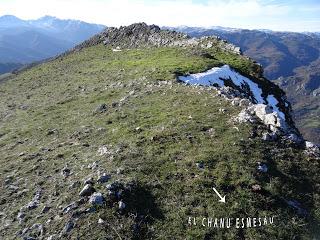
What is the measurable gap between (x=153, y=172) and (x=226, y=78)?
22238 mm

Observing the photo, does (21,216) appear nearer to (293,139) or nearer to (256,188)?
(256,188)

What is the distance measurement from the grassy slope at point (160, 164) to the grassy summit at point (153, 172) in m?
0.05

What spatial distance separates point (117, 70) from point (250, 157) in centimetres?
3230

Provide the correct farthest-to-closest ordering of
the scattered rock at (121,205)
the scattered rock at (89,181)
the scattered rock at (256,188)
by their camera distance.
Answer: the scattered rock at (89,181), the scattered rock at (256,188), the scattered rock at (121,205)

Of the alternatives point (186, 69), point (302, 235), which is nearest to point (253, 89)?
point (186, 69)

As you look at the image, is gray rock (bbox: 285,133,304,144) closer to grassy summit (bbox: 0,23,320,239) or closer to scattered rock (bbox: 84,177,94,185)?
grassy summit (bbox: 0,23,320,239)

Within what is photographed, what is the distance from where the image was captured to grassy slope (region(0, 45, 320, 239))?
15562 mm

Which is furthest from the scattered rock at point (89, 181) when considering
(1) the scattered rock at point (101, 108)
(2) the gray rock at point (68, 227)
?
(1) the scattered rock at point (101, 108)

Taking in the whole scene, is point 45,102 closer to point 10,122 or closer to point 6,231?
point 10,122

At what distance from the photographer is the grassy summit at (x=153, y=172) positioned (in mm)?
15430

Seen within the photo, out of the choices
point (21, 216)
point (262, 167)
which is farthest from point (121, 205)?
point (262, 167)

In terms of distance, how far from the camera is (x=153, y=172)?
18.8 m

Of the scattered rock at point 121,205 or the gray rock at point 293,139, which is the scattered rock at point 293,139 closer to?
the gray rock at point 293,139

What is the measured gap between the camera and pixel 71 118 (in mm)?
31359
